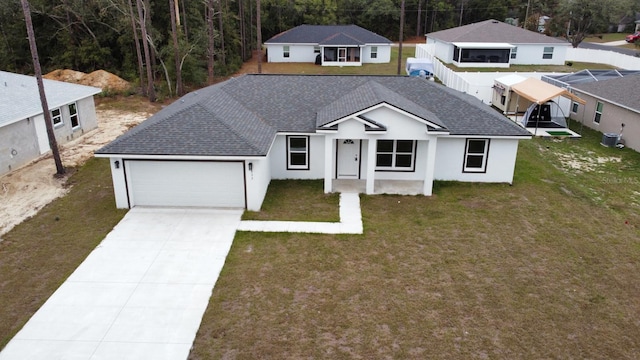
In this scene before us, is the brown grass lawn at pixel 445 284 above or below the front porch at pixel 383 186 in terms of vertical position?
below

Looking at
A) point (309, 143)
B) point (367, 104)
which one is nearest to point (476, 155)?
point (367, 104)

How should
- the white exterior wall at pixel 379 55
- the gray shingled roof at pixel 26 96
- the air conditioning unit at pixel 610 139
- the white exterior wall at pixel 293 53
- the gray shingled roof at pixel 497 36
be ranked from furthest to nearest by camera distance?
1. the white exterior wall at pixel 293 53
2. the white exterior wall at pixel 379 55
3. the gray shingled roof at pixel 497 36
4. the air conditioning unit at pixel 610 139
5. the gray shingled roof at pixel 26 96

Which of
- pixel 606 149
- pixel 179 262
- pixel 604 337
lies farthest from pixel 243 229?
pixel 606 149

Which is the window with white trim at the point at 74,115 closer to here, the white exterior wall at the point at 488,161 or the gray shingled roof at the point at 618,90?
the white exterior wall at the point at 488,161

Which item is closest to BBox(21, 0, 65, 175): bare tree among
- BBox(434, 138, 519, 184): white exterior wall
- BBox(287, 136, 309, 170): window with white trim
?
BBox(287, 136, 309, 170): window with white trim

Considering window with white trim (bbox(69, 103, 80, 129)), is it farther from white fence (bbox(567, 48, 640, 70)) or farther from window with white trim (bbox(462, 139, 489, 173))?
white fence (bbox(567, 48, 640, 70))

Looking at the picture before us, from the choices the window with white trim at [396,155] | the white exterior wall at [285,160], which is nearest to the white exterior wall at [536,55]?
the window with white trim at [396,155]
